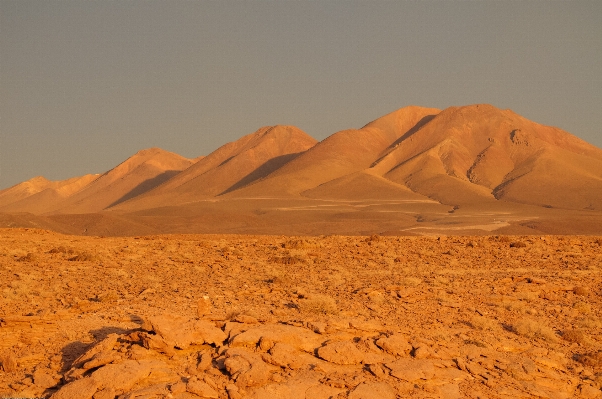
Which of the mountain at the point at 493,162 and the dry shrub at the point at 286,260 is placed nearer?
the dry shrub at the point at 286,260

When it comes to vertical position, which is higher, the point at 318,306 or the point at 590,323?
the point at 318,306

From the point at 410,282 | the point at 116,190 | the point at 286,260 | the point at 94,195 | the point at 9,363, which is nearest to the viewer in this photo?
the point at 9,363

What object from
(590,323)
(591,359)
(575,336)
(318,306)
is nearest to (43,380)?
(318,306)

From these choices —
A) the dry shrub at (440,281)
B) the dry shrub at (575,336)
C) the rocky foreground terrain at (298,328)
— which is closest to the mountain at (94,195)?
the rocky foreground terrain at (298,328)

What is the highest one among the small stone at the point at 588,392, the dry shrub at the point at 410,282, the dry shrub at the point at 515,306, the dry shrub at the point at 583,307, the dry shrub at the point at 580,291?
the dry shrub at the point at 410,282

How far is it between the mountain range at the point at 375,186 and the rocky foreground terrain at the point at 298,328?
120 ft

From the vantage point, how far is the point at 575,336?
10.3m

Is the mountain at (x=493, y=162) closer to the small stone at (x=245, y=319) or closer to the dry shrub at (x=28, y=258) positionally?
the dry shrub at (x=28, y=258)

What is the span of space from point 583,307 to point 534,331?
230 cm

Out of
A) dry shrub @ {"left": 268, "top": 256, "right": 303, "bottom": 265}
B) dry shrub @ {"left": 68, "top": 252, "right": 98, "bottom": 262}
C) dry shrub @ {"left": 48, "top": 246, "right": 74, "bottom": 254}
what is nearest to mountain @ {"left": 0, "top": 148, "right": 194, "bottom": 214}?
dry shrub @ {"left": 48, "top": 246, "right": 74, "bottom": 254}

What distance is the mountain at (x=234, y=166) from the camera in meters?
142

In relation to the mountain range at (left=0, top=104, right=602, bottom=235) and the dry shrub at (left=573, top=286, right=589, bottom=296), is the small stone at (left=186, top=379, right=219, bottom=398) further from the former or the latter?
the mountain range at (left=0, top=104, right=602, bottom=235)

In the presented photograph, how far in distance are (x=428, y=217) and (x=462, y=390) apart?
76316 millimetres

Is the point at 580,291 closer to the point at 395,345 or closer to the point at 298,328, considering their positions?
the point at 395,345
